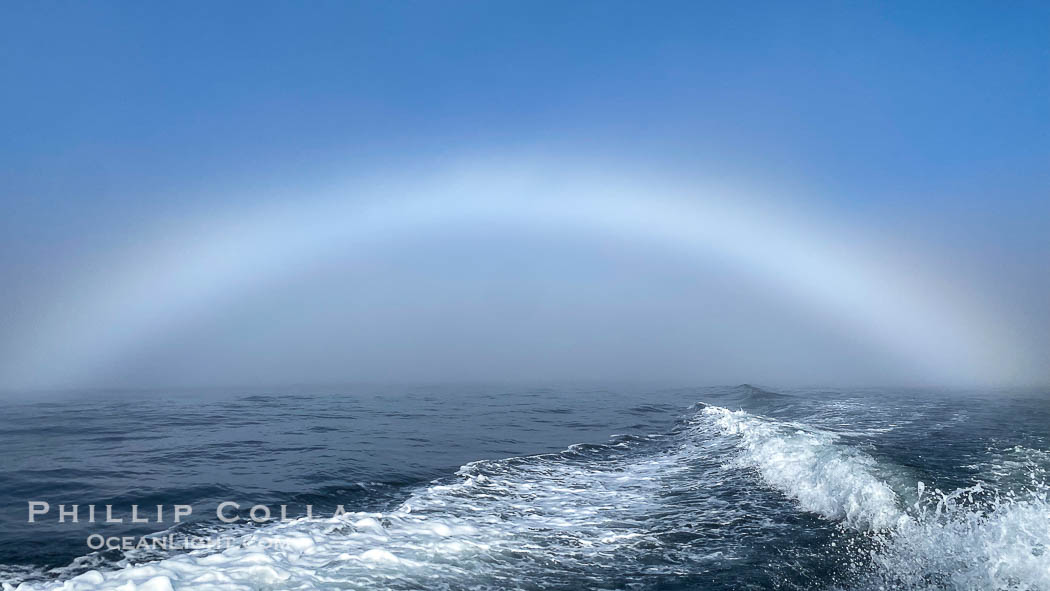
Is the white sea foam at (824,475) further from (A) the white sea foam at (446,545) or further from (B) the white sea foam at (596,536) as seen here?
(A) the white sea foam at (446,545)

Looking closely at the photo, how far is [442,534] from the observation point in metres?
7.86

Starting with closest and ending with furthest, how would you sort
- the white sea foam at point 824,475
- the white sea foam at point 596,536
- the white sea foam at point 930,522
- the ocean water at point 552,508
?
the white sea foam at point 930,522 → the white sea foam at point 596,536 → the ocean water at point 552,508 → the white sea foam at point 824,475

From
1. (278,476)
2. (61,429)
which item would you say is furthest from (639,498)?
(61,429)

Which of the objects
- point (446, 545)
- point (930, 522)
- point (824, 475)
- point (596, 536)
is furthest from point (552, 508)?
point (930, 522)

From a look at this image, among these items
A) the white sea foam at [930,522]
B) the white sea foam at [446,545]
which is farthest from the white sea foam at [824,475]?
the white sea foam at [446,545]

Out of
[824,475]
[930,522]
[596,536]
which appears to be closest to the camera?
[930,522]

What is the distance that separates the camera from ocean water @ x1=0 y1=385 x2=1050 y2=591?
6.15 meters

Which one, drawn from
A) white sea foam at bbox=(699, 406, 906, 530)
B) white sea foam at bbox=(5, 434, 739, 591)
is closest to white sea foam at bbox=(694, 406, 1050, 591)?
white sea foam at bbox=(699, 406, 906, 530)

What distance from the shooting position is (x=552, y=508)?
9.58 metres

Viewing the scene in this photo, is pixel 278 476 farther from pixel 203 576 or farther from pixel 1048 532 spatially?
pixel 1048 532

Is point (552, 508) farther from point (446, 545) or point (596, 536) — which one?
point (446, 545)

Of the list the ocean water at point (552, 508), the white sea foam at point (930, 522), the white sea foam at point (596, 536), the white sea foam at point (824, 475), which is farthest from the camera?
the white sea foam at point (824, 475)

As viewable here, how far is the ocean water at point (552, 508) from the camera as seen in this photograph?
6.15m

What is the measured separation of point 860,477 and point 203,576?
984 cm
